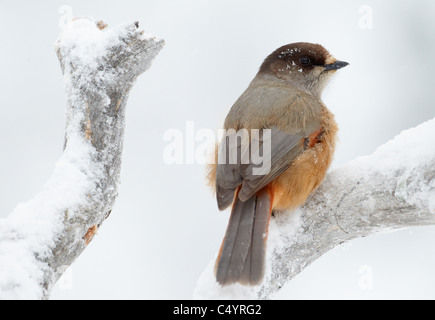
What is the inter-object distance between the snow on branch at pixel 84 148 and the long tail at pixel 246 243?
74 cm

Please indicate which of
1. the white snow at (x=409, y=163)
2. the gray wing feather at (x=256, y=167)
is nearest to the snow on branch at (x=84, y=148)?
the gray wing feather at (x=256, y=167)

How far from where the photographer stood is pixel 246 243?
124 inches

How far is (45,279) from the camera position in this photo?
9.06 ft

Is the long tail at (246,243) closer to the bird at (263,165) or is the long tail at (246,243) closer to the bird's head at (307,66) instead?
the bird at (263,165)

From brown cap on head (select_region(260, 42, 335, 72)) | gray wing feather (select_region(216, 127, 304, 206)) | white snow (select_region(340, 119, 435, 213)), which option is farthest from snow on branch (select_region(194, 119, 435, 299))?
brown cap on head (select_region(260, 42, 335, 72))

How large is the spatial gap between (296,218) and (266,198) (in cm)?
24

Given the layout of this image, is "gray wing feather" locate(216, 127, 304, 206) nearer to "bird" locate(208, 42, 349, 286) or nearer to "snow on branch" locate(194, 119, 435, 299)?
"bird" locate(208, 42, 349, 286)

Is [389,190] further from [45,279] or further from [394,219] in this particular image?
[45,279]

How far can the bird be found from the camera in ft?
10.3

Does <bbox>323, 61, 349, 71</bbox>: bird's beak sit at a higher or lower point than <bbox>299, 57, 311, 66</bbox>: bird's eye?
lower

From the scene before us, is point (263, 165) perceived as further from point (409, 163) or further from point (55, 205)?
point (55, 205)

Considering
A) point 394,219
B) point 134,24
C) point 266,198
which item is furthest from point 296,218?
point 134,24

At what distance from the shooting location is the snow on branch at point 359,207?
3215 mm

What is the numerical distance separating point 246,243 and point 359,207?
79 cm
